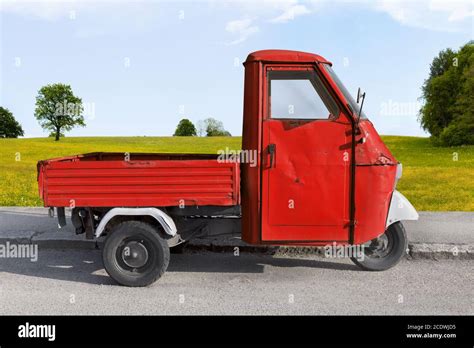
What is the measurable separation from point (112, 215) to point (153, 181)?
0.57m

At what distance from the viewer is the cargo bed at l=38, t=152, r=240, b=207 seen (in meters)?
5.06

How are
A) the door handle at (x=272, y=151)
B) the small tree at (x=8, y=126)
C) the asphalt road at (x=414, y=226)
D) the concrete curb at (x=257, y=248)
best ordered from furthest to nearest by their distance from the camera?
1. the small tree at (x=8, y=126)
2. the asphalt road at (x=414, y=226)
3. the concrete curb at (x=257, y=248)
4. the door handle at (x=272, y=151)

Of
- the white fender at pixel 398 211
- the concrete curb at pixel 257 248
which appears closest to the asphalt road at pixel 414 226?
the concrete curb at pixel 257 248

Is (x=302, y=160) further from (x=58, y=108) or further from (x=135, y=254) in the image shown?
(x=58, y=108)

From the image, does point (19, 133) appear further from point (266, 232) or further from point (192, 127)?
point (266, 232)

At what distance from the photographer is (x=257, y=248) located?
6.47 metres

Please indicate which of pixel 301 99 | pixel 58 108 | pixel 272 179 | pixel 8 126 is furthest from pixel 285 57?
pixel 8 126

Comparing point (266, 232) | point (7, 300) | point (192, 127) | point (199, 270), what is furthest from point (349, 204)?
point (192, 127)

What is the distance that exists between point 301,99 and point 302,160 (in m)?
0.63

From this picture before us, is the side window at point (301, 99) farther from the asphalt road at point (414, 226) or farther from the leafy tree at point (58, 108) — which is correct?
the leafy tree at point (58, 108)

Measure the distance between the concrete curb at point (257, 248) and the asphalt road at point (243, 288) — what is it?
4.4 inches

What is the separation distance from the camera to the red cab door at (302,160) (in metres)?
4.99
